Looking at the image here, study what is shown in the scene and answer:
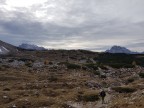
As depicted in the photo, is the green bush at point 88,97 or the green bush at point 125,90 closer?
the green bush at point 88,97

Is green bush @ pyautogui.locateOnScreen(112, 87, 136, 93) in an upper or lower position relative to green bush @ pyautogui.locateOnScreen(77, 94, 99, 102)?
upper

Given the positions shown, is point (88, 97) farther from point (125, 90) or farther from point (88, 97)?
point (125, 90)

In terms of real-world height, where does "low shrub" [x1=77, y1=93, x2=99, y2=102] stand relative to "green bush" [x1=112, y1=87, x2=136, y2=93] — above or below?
below

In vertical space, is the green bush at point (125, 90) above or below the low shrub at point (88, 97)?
above

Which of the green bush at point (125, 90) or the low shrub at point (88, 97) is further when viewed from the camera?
the green bush at point (125, 90)

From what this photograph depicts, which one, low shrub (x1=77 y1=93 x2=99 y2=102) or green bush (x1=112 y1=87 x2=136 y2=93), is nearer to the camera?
low shrub (x1=77 y1=93 x2=99 y2=102)

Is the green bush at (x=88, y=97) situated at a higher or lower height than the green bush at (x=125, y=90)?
lower

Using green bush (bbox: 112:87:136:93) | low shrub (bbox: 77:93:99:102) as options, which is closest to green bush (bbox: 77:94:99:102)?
low shrub (bbox: 77:93:99:102)

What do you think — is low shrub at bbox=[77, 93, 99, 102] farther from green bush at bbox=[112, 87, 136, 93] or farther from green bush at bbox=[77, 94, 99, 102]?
green bush at bbox=[112, 87, 136, 93]

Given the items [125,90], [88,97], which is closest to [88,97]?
[88,97]

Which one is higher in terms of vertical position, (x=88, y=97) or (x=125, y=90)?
(x=125, y=90)

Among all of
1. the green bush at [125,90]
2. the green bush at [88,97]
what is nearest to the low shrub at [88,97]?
the green bush at [88,97]

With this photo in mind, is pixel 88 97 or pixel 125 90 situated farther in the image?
pixel 125 90

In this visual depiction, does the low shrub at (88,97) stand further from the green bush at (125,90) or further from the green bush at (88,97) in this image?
the green bush at (125,90)
